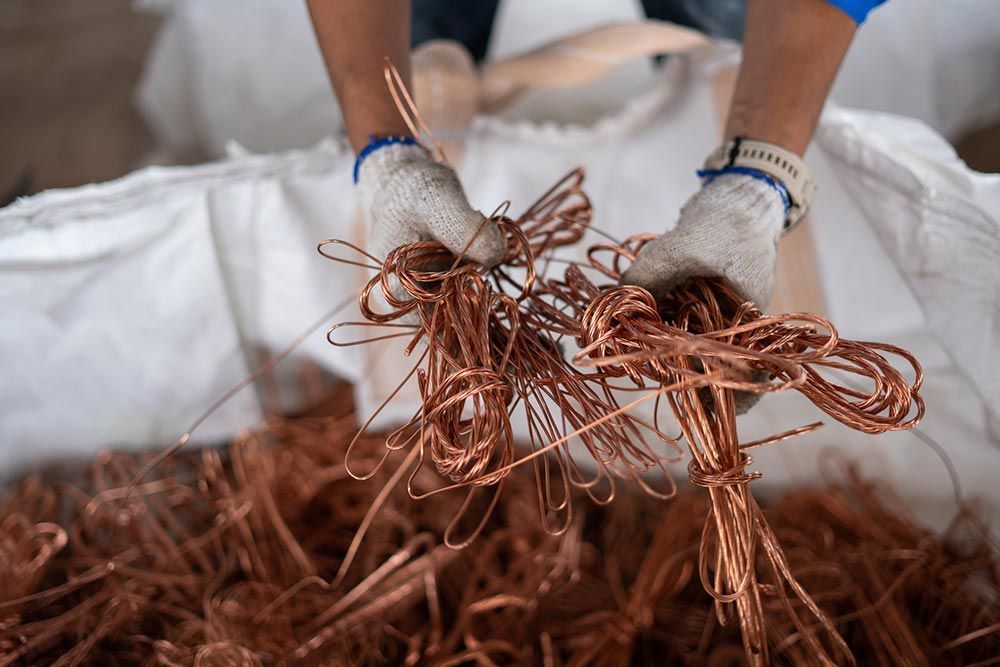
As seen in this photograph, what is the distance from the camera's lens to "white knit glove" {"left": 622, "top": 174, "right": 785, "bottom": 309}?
0.40 meters

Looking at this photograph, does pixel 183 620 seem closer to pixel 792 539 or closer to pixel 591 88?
pixel 792 539

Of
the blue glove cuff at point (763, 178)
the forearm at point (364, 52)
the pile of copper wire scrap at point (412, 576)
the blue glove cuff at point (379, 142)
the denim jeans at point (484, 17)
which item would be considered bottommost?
the pile of copper wire scrap at point (412, 576)

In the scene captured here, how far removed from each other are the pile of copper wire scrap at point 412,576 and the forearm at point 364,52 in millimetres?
252

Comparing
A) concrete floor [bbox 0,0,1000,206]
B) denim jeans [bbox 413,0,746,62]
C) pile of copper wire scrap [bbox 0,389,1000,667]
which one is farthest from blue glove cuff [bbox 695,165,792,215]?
concrete floor [bbox 0,0,1000,206]

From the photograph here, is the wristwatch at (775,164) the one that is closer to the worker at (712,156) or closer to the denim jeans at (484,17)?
the worker at (712,156)

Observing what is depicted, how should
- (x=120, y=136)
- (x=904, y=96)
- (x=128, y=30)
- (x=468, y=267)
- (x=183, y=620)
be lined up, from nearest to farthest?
(x=468, y=267)
(x=183, y=620)
(x=904, y=96)
(x=120, y=136)
(x=128, y=30)

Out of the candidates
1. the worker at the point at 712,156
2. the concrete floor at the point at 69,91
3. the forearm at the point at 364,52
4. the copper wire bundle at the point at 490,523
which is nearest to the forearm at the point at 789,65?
the worker at the point at 712,156

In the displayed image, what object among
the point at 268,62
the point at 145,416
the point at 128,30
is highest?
the point at 128,30

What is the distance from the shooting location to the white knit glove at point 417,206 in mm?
400

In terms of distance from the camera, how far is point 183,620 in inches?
22.0

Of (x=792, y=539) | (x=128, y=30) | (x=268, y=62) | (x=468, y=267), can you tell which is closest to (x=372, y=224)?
(x=468, y=267)

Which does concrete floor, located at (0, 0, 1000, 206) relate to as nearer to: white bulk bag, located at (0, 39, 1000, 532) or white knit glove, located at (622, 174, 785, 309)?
white bulk bag, located at (0, 39, 1000, 532)

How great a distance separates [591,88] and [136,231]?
1.64 ft

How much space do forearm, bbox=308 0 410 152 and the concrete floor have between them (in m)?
0.73
